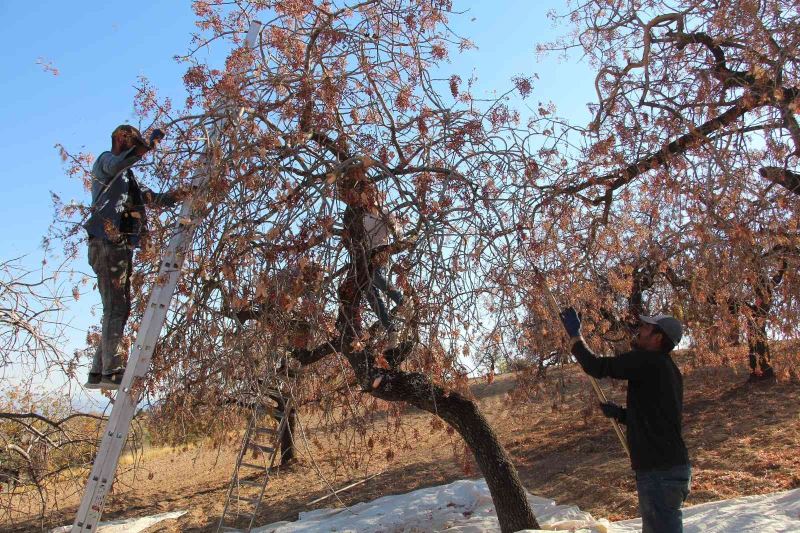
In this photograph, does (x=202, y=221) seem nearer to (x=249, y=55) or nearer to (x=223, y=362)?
(x=223, y=362)

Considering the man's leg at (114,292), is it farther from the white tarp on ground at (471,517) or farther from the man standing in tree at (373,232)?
the white tarp on ground at (471,517)

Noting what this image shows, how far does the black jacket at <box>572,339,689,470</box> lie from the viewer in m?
3.77

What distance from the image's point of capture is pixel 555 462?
10.9 metres

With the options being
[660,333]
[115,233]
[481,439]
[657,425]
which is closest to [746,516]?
[481,439]

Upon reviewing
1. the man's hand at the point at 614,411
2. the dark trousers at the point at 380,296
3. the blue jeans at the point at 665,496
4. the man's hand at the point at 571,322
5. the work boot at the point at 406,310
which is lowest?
the blue jeans at the point at 665,496

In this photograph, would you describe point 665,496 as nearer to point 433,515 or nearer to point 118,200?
point 118,200

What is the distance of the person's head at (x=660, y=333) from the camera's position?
12.8 feet

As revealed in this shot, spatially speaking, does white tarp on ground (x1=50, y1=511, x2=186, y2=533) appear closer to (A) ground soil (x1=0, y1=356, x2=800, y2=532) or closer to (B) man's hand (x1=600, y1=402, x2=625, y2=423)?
(A) ground soil (x1=0, y1=356, x2=800, y2=532)

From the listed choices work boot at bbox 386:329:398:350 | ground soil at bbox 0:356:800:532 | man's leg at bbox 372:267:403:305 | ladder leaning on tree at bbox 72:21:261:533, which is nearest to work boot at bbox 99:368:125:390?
ladder leaning on tree at bbox 72:21:261:533

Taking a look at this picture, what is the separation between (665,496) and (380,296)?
245cm

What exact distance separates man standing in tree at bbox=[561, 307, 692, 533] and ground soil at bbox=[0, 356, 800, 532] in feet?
7.95

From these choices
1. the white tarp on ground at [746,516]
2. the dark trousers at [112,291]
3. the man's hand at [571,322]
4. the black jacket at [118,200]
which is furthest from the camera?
the white tarp on ground at [746,516]

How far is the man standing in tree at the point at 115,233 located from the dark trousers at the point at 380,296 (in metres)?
1.63

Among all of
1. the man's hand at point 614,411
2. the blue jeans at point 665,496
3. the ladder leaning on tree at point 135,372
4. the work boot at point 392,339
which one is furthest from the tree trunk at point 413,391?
the blue jeans at point 665,496
